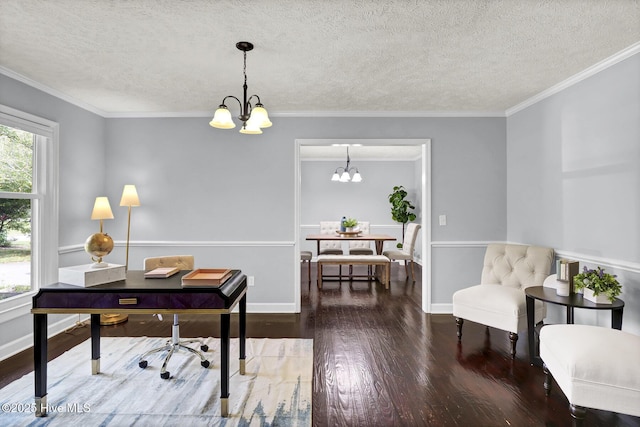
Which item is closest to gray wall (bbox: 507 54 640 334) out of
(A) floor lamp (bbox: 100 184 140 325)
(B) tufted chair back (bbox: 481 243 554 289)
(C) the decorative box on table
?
(B) tufted chair back (bbox: 481 243 554 289)

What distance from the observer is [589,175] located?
3027mm

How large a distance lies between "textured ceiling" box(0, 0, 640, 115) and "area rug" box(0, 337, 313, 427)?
92.6 inches

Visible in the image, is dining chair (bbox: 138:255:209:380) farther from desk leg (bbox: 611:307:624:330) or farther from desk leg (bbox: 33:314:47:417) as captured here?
desk leg (bbox: 611:307:624:330)

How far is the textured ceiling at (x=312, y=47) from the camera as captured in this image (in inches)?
82.0

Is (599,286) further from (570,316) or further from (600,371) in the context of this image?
(600,371)

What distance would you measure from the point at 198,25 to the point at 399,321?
3.34 meters

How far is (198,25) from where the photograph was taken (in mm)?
2252

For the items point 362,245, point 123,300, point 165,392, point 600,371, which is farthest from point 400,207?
point 123,300

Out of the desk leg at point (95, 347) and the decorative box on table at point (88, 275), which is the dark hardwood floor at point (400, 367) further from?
the decorative box on table at point (88, 275)

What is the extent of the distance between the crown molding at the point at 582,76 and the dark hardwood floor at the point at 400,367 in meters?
2.39

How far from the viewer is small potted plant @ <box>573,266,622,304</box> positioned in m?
2.42

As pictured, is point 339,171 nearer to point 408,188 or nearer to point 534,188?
point 408,188

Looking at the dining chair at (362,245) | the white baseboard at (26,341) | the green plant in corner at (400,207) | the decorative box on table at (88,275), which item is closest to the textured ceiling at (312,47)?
the decorative box on table at (88,275)

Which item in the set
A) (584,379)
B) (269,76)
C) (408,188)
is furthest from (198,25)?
(408,188)
